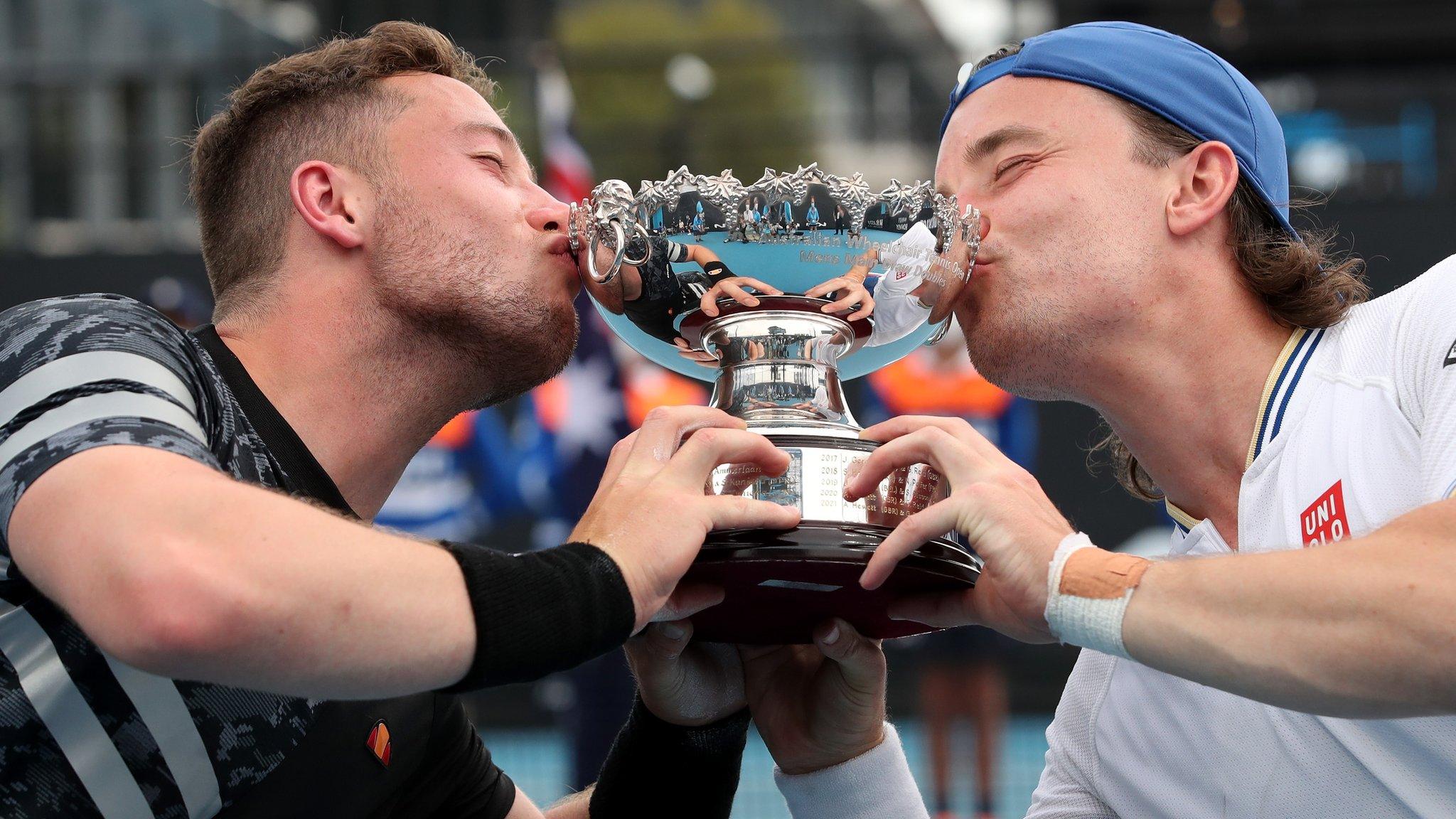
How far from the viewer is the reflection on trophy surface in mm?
2693

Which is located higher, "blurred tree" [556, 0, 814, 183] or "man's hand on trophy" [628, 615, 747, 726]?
"blurred tree" [556, 0, 814, 183]

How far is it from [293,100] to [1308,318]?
8.51 feet

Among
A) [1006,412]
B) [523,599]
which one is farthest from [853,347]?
[1006,412]

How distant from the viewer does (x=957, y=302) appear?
3600 millimetres

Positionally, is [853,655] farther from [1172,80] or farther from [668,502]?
[1172,80]

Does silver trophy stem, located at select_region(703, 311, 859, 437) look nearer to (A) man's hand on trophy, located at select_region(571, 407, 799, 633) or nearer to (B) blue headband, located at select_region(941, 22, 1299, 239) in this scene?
(A) man's hand on trophy, located at select_region(571, 407, 799, 633)

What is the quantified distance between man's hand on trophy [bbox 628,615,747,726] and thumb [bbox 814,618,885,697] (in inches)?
10.4

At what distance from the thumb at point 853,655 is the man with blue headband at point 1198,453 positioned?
0.21m

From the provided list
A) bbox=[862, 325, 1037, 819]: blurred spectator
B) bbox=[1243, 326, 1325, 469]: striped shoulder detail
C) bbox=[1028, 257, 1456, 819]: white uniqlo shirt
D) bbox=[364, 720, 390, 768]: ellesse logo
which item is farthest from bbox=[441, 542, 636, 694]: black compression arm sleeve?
bbox=[862, 325, 1037, 819]: blurred spectator

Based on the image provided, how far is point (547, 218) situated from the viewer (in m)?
3.46

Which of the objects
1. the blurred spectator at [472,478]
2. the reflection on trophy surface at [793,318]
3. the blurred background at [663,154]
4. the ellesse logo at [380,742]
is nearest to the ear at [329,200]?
the reflection on trophy surface at [793,318]

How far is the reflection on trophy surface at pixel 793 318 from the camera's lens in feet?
8.84

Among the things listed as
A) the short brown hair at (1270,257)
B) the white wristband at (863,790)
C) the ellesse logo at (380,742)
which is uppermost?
the short brown hair at (1270,257)

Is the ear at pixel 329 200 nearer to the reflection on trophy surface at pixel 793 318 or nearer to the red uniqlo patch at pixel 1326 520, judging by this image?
the reflection on trophy surface at pixel 793 318
